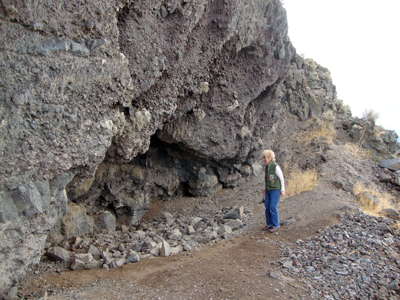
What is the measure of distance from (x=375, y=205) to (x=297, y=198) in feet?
7.04

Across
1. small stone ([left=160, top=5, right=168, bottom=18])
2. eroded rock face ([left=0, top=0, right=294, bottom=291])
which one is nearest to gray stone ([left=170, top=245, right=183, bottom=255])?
eroded rock face ([left=0, top=0, right=294, bottom=291])

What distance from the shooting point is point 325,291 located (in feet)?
18.5

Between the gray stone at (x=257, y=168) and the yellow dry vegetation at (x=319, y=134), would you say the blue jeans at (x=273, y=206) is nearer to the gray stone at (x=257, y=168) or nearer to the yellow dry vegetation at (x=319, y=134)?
the gray stone at (x=257, y=168)

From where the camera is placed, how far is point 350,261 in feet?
21.7

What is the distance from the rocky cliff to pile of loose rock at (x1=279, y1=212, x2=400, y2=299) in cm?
353

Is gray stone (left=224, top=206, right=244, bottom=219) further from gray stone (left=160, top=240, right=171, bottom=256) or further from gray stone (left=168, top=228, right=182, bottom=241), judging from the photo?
Result: gray stone (left=160, top=240, right=171, bottom=256)

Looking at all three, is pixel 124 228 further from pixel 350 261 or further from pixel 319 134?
pixel 319 134

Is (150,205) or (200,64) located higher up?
(200,64)

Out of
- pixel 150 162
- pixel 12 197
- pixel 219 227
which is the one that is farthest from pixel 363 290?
pixel 150 162

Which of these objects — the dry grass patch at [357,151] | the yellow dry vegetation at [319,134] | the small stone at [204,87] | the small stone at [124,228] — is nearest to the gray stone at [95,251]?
the small stone at [124,228]

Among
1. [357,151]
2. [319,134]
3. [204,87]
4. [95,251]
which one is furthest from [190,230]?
[357,151]

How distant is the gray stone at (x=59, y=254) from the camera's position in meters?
6.36

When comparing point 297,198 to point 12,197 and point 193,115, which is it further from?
point 12,197

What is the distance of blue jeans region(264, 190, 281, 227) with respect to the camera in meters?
7.86
